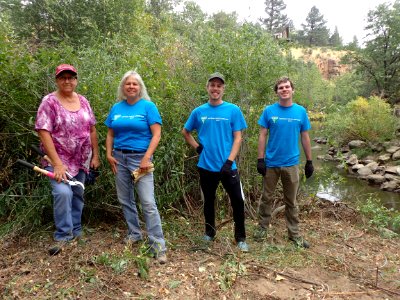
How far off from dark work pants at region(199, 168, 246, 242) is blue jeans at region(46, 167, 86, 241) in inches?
48.8

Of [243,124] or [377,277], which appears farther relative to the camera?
[243,124]

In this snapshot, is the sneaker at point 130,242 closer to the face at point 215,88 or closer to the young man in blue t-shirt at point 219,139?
the young man in blue t-shirt at point 219,139

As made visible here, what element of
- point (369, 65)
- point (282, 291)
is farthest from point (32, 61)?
point (369, 65)

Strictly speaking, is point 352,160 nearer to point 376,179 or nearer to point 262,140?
point 376,179

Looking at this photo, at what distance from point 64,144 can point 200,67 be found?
261 centimetres

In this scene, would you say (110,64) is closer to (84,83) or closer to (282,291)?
(84,83)

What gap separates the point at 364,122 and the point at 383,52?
934 cm

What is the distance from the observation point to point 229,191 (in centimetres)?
340

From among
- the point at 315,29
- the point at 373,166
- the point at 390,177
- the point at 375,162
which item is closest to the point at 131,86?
the point at 390,177

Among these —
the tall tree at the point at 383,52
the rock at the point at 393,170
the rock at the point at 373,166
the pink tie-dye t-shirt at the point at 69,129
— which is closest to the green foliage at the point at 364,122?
the rock at the point at 373,166

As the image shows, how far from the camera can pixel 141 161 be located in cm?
309

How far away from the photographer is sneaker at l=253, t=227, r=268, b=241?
395 centimetres

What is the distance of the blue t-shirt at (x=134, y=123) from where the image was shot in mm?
3043

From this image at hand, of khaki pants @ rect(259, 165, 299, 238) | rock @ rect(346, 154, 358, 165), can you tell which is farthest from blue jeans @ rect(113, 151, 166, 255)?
rock @ rect(346, 154, 358, 165)
